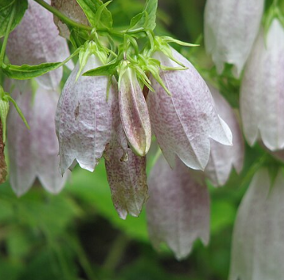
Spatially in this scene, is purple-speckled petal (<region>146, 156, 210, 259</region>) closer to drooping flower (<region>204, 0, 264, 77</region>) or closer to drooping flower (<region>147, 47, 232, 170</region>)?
drooping flower (<region>204, 0, 264, 77</region>)

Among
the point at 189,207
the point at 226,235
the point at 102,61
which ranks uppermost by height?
the point at 102,61

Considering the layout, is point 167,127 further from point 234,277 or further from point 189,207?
point 234,277

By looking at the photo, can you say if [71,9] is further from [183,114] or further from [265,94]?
[265,94]

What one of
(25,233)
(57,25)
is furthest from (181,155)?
(25,233)

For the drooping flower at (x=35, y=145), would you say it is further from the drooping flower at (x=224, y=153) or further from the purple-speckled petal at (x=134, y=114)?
the purple-speckled petal at (x=134, y=114)

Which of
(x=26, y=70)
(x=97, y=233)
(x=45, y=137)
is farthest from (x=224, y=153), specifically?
(x=97, y=233)

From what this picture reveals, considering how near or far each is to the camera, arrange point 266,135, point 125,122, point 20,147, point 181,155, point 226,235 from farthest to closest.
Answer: point 226,235 < point 20,147 < point 266,135 < point 181,155 < point 125,122

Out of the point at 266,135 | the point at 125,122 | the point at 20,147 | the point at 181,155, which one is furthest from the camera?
the point at 20,147
